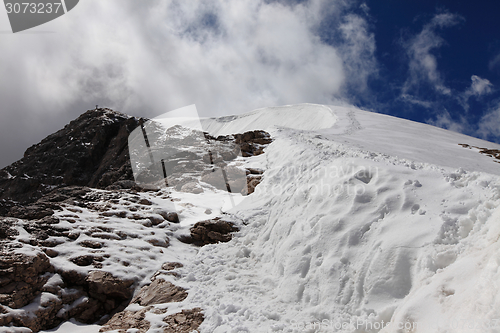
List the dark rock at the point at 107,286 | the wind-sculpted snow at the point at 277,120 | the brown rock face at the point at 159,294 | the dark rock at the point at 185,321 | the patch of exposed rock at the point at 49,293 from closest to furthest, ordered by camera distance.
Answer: the dark rock at the point at 185,321 < the patch of exposed rock at the point at 49,293 < the brown rock face at the point at 159,294 < the dark rock at the point at 107,286 < the wind-sculpted snow at the point at 277,120

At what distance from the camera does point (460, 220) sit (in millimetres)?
4754

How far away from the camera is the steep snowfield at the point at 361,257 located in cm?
382

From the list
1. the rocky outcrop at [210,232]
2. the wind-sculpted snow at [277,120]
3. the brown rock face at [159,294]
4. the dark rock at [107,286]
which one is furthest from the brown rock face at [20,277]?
the wind-sculpted snow at [277,120]

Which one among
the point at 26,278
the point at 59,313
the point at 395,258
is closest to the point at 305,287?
the point at 395,258

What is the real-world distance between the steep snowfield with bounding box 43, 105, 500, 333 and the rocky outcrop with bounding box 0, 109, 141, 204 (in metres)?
17.0

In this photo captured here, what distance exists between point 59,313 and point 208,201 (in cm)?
668

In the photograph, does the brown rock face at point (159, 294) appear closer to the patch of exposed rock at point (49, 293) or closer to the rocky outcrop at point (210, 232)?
the patch of exposed rock at point (49, 293)

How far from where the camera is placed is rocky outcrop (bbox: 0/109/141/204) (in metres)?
23.2

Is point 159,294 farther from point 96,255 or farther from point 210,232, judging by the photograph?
point 210,232

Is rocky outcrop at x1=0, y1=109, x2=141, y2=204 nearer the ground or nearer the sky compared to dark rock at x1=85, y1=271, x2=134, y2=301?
nearer the sky

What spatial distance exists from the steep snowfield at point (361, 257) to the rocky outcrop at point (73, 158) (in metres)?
17.0

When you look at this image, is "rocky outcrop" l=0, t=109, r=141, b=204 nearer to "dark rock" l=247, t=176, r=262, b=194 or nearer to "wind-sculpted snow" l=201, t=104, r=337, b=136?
"dark rock" l=247, t=176, r=262, b=194

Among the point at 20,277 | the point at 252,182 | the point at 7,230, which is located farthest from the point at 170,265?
the point at 252,182

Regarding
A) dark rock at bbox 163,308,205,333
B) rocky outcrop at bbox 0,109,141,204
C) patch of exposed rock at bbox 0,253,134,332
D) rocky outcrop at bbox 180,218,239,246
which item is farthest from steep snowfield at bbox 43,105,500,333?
rocky outcrop at bbox 0,109,141,204
